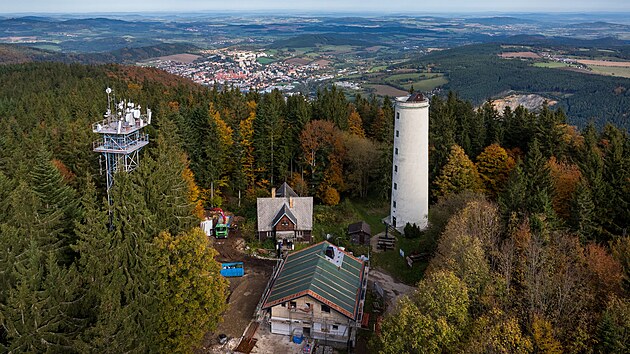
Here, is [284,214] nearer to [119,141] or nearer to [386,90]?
[119,141]

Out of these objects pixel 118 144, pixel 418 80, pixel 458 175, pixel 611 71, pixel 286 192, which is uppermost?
pixel 611 71

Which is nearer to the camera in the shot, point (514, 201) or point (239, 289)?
point (514, 201)

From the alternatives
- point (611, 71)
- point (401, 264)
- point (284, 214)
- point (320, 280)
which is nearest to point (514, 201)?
point (401, 264)

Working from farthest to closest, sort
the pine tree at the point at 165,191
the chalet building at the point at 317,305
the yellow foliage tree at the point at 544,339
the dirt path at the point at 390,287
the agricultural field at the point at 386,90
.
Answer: the agricultural field at the point at 386,90, the dirt path at the point at 390,287, the pine tree at the point at 165,191, the chalet building at the point at 317,305, the yellow foliage tree at the point at 544,339

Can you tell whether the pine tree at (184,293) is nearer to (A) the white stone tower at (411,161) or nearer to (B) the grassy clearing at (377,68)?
(A) the white stone tower at (411,161)

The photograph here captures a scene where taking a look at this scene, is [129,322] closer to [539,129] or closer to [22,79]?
[539,129]

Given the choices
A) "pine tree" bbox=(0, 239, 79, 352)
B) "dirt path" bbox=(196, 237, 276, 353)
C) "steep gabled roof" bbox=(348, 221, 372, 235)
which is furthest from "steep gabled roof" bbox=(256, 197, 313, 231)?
"pine tree" bbox=(0, 239, 79, 352)

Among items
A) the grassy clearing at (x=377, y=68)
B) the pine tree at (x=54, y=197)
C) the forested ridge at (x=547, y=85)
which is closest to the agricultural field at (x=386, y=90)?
the forested ridge at (x=547, y=85)
